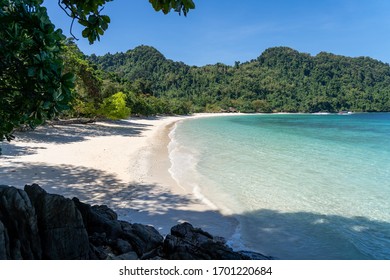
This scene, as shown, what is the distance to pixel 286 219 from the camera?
8297 millimetres

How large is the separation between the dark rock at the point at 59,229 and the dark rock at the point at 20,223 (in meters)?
0.14

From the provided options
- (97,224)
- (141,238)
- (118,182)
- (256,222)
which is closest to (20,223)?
(97,224)

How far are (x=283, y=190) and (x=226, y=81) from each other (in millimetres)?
171944

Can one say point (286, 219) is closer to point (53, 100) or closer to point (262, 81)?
point (53, 100)

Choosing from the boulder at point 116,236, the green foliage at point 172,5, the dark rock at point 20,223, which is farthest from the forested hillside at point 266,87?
the green foliage at point 172,5

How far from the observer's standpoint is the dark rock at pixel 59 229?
409 centimetres

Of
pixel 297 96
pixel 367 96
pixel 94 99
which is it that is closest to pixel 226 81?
pixel 297 96

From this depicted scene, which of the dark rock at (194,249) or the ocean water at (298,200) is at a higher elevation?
the dark rock at (194,249)

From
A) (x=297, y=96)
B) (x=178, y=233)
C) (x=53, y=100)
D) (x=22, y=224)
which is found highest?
(x=297, y=96)

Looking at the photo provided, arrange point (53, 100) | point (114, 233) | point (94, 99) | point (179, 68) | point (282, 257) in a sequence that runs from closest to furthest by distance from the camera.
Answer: point (53, 100), point (114, 233), point (282, 257), point (94, 99), point (179, 68)

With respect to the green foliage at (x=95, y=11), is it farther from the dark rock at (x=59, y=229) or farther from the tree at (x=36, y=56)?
the dark rock at (x=59, y=229)

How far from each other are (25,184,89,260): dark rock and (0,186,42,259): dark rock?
0.14 meters

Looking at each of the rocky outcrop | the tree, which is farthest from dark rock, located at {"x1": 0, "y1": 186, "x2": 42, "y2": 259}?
Result: the tree

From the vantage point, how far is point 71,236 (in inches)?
165
